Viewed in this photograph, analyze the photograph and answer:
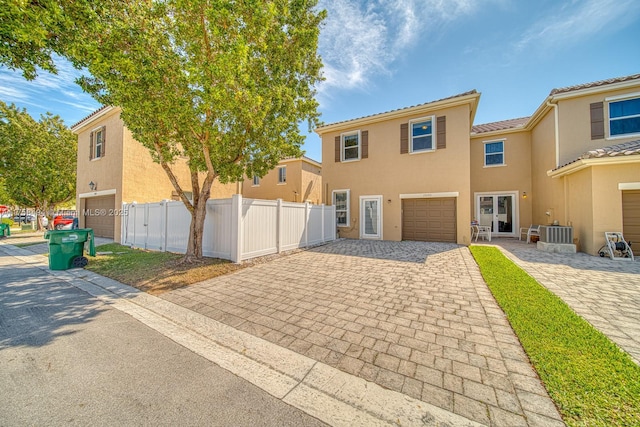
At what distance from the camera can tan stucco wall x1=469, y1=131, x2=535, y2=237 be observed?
1294cm

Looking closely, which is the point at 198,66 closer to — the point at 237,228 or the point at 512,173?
the point at 237,228

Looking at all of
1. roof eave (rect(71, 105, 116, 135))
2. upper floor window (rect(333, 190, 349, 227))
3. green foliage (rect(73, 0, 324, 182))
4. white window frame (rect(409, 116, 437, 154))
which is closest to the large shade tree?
green foliage (rect(73, 0, 324, 182))

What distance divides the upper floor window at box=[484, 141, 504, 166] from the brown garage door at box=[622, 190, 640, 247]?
599 cm

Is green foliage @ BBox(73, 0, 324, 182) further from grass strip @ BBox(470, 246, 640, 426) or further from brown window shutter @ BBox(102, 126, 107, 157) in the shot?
brown window shutter @ BBox(102, 126, 107, 157)

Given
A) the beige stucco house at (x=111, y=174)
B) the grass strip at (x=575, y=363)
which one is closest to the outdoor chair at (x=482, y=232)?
the grass strip at (x=575, y=363)

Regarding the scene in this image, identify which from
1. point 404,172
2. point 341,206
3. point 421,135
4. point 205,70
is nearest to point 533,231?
point 404,172

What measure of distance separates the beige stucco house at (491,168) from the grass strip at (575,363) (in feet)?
22.9

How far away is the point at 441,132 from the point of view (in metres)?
11.0

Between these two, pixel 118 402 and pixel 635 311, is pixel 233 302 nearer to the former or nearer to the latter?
pixel 118 402

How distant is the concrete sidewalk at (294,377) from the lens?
1.96 m

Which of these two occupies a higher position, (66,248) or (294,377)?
(66,248)

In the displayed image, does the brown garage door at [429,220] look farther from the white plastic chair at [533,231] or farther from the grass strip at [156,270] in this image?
the grass strip at [156,270]

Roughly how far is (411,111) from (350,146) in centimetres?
358

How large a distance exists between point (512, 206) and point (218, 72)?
1538cm
